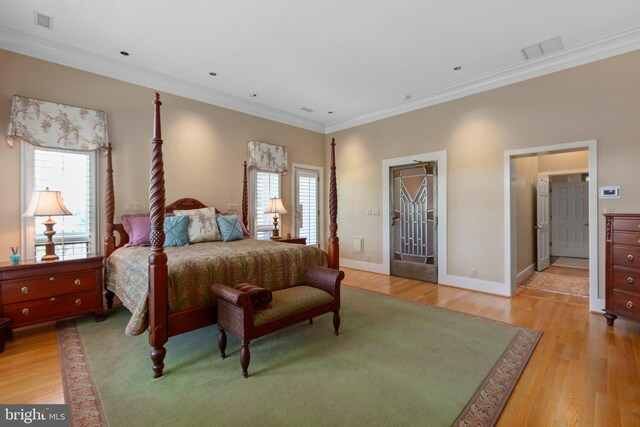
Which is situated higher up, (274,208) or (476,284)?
(274,208)

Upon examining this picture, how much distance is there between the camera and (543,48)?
138 inches

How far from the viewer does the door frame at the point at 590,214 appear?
3469mm

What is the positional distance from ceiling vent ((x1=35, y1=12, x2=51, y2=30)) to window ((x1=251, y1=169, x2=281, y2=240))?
3.05 meters

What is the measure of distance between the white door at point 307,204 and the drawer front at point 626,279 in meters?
4.63

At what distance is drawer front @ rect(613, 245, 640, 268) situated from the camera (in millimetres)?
2904

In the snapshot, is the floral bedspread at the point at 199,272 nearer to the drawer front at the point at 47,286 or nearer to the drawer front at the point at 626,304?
the drawer front at the point at 47,286

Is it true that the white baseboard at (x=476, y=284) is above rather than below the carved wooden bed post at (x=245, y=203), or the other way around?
below

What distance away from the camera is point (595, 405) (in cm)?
188

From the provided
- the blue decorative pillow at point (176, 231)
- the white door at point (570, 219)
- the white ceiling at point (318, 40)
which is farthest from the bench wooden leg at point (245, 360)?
the white door at point (570, 219)

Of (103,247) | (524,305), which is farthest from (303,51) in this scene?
(524,305)

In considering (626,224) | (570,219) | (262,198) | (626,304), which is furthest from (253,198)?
(570,219)

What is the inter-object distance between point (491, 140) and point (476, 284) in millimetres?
2193

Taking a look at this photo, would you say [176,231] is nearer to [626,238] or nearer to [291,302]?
[291,302]

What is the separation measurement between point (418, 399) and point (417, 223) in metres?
3.63
